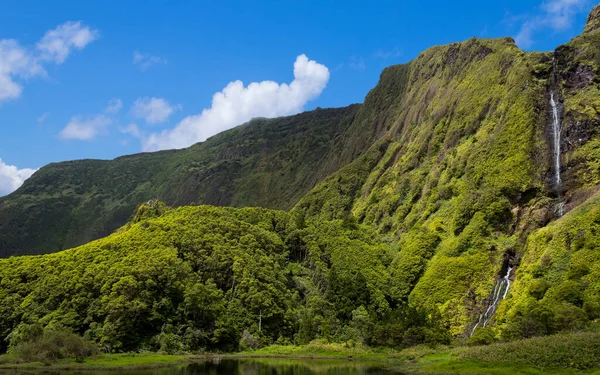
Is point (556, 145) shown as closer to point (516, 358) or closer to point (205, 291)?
point (516, 358)

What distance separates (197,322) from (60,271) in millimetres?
30858

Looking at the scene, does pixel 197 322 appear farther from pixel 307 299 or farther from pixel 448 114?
pixel 448 114

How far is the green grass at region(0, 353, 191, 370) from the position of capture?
69.2 m

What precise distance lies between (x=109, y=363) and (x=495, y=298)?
6590 centimetres

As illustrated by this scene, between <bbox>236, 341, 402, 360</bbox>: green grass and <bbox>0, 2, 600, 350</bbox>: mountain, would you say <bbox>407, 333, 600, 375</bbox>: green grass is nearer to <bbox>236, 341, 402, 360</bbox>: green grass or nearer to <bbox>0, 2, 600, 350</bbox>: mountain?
<bbox>0, 2, 600, 350</bbox>: mountain

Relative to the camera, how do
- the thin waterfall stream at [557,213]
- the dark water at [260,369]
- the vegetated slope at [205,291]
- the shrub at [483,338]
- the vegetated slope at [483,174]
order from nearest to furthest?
the dark water at [260,369], the shrub at [483,338], the thin waterfall stream at [557,213], the vegetated slope at [205,291], the vegetated slope at [483,174]

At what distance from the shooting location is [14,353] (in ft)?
262

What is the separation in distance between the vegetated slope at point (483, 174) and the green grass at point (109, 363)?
5035 centimetres

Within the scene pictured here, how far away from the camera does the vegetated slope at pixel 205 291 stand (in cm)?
8919

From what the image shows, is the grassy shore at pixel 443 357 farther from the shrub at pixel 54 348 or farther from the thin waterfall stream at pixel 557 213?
the thin waterfall stream at pixel 557 213

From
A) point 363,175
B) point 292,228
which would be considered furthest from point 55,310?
point 363,175

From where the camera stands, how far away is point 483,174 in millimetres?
114625

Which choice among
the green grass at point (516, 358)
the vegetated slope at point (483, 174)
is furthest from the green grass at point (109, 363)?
the vegetated slope at point (483, 174)

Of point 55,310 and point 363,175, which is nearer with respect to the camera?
point 55,310
